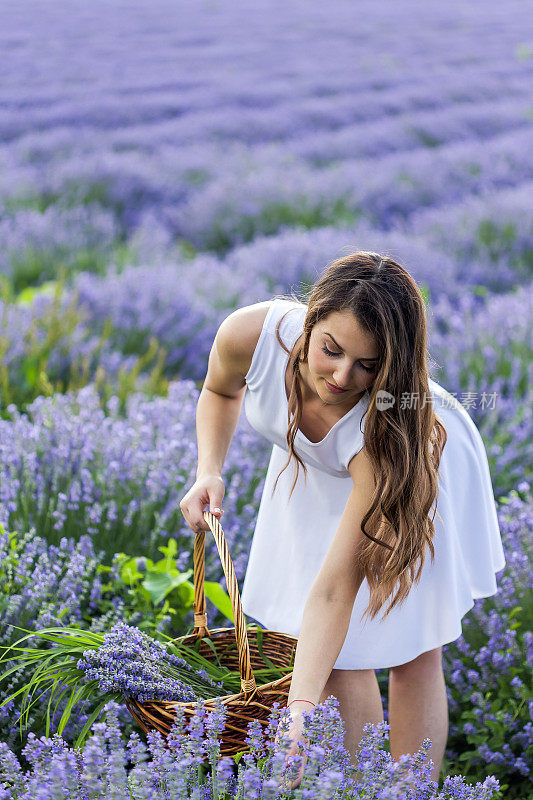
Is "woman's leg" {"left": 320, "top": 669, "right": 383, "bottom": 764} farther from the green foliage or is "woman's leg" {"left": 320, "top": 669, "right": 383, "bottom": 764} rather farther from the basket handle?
the green foliage

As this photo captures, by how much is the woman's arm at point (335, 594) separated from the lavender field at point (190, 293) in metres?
0.20

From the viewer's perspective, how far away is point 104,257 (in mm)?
5008

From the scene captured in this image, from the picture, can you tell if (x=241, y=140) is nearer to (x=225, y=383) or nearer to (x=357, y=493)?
(x=225, y=383)

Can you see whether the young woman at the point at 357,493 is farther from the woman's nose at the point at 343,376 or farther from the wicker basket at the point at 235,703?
the wicker basket at the point at 235,703

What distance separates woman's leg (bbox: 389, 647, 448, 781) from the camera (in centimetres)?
168

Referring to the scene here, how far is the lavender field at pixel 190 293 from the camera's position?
5.19 feet

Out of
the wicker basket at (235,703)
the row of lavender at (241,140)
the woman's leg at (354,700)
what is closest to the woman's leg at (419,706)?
the woman's leg at (354,700)

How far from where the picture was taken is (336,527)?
1.64 meters

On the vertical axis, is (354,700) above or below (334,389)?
below

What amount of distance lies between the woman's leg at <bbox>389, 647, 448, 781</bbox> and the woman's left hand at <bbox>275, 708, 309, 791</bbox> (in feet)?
1.79

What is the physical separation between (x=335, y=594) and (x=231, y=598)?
0.18 metres

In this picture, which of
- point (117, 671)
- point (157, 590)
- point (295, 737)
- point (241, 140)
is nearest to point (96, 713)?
point (117, 671)

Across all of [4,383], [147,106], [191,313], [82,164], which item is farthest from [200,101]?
[4,383]

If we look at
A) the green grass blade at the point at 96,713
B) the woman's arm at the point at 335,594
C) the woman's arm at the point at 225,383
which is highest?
the woman's arm at the point at 225,383
